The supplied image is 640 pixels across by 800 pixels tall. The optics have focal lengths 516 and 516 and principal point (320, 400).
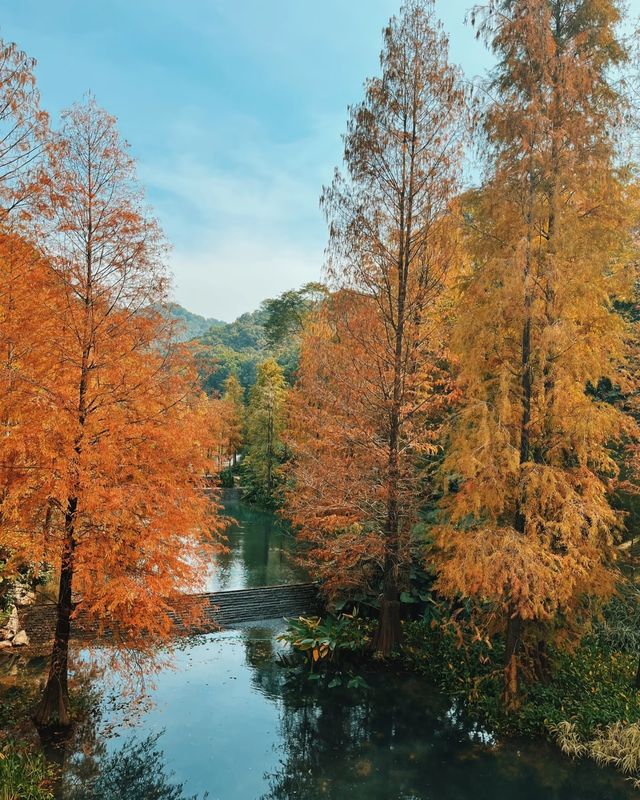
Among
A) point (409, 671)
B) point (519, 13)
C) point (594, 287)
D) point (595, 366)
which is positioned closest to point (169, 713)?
point (409, 671)

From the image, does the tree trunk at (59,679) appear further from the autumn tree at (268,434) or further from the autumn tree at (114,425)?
the autumn tree at (268,434)

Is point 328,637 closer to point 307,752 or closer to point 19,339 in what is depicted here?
point 307,752

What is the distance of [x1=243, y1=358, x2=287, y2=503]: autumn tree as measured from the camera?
119ft

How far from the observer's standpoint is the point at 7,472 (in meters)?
7.50

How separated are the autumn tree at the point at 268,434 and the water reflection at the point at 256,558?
320 cm

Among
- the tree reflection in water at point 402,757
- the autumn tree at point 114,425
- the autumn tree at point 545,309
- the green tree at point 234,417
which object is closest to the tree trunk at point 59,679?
the autumn tree at point 114,425

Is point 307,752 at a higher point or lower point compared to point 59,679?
lower

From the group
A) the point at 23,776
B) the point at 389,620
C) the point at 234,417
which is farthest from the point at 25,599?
the point at 234,417

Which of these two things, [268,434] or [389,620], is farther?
[268,434]

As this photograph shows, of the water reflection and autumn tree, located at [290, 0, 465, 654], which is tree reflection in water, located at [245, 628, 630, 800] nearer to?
autumn tree, located at [290, 0, 465, 654]

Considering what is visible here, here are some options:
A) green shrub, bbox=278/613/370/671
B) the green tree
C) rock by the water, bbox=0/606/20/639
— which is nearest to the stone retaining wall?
rock by the water, bbox=0/606/20/639

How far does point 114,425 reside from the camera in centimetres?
830

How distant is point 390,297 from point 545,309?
153 inches

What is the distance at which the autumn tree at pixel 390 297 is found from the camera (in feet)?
39.4
